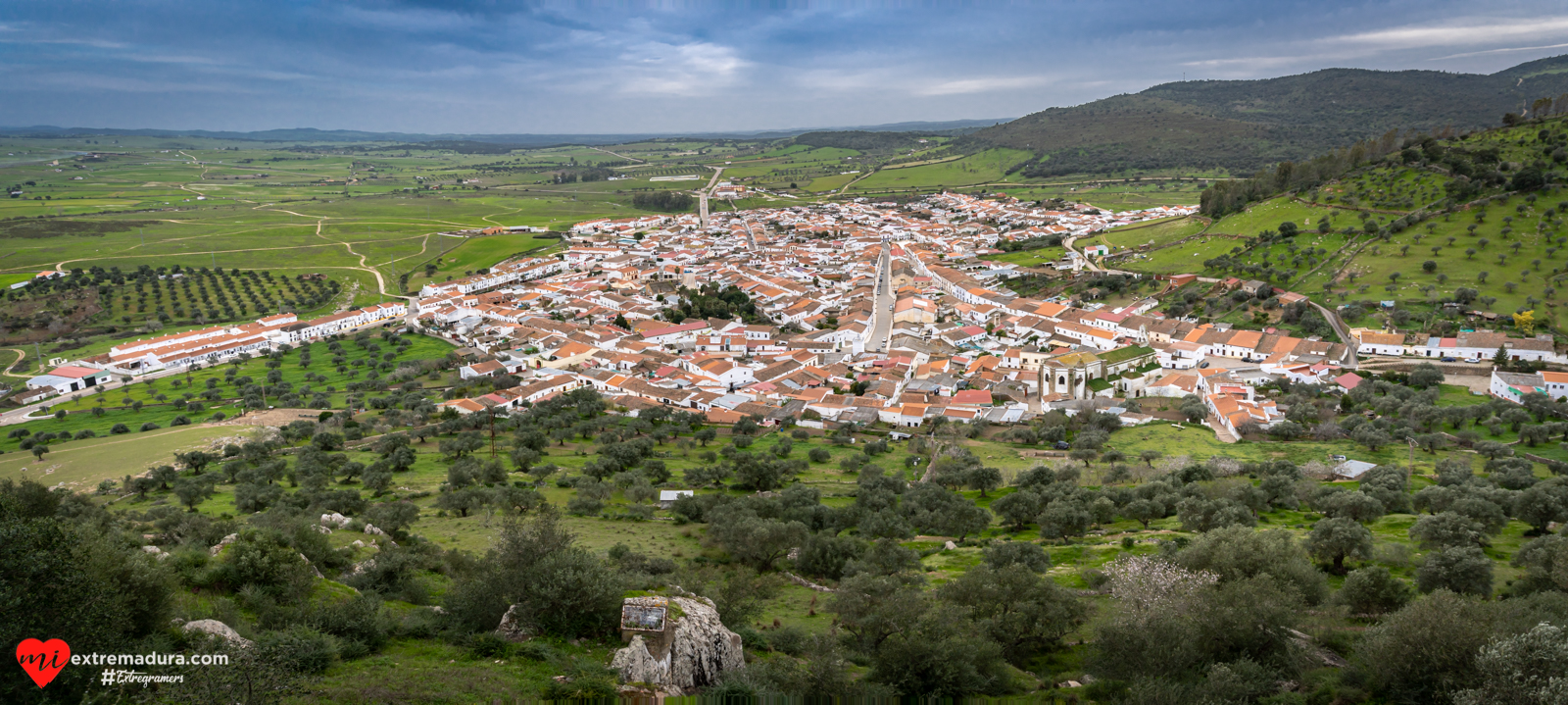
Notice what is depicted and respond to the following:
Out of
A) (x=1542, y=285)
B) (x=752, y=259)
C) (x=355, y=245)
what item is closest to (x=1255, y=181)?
(x=1542, y=285)

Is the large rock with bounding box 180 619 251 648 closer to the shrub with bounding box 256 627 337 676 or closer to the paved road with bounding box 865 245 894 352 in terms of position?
the shrub with bounding box 256 627 337 676

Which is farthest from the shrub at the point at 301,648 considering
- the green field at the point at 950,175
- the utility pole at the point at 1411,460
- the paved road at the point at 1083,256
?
the green field at the point at 950,175

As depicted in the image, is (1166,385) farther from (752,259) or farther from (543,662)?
(752,259)

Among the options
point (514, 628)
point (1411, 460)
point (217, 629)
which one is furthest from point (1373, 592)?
point (217, 629)

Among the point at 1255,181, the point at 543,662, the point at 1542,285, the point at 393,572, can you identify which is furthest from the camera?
the point at 1255,181

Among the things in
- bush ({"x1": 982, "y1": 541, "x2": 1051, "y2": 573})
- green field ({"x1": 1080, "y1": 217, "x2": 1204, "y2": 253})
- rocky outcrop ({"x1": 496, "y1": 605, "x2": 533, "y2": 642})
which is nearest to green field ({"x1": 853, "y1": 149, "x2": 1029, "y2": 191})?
green field ({"x1": 1080, "y1": 217, "x2": 1204, "y2": 253})

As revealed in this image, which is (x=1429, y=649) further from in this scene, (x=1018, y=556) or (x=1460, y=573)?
(x=1018, y=556)

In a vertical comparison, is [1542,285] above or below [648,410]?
above
